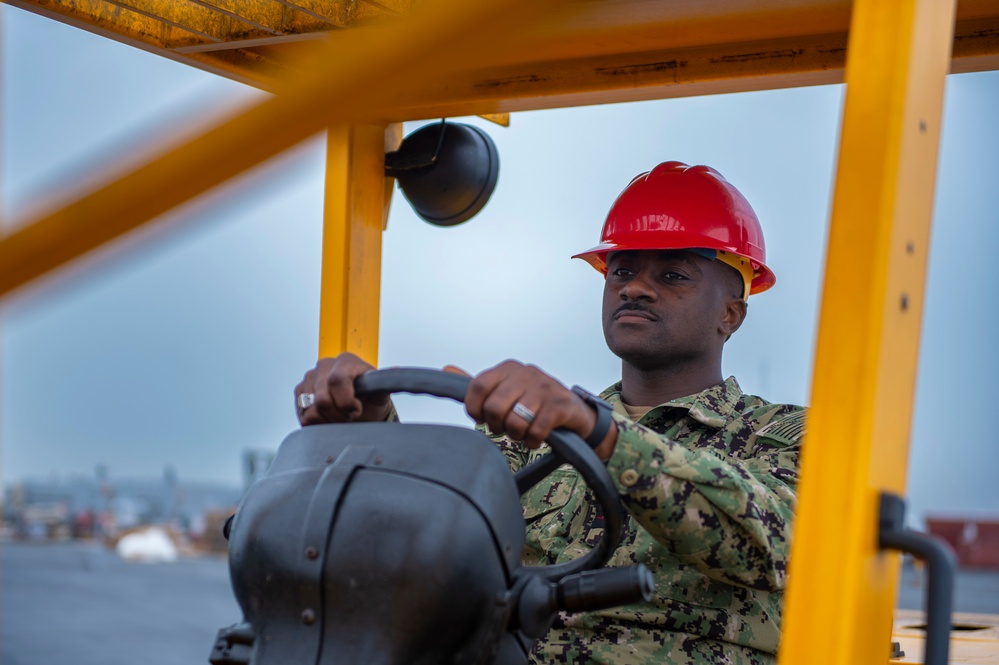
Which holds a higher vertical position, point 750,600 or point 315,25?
point 315,25

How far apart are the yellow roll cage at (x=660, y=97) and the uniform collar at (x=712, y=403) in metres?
0.63

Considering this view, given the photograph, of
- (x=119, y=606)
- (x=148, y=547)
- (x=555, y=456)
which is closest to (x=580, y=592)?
(x=555, y=456)

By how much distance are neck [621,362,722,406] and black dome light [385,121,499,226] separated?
0.54 m

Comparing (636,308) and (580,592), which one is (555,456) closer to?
(580,592)

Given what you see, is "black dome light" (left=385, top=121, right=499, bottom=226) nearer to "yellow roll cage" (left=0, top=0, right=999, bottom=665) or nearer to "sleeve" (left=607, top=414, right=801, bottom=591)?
"yellow roll cage" (left=0, top=0, right=999, bottom=665)

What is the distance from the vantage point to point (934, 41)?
130cm

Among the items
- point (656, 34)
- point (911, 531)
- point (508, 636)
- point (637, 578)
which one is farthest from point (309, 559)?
point (656, 34)

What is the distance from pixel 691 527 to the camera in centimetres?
184

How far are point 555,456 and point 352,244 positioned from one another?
97 centimetres

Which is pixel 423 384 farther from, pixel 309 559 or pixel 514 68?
pixel 514 68

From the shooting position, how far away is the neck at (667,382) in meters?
2.70

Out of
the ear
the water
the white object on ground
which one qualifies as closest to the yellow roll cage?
the ear

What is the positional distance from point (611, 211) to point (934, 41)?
4.73 feet

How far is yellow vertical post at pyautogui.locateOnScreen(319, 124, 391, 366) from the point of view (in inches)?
99.0
